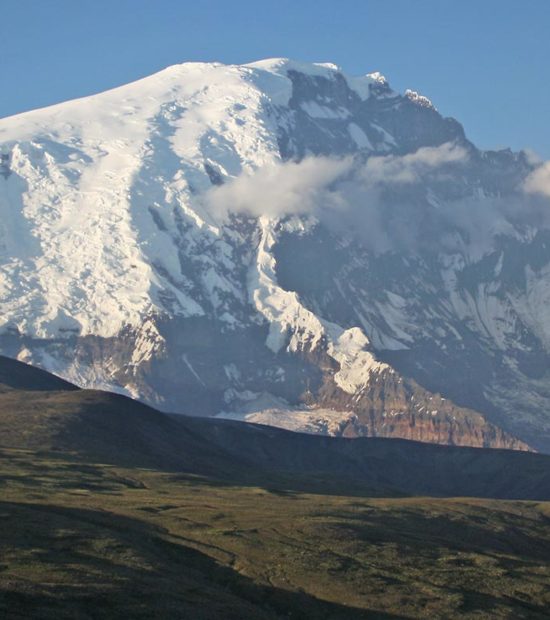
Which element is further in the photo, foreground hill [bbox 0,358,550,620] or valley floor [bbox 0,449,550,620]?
valley floor [bbox 0,449,550,620]

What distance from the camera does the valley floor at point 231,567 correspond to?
126250 mm

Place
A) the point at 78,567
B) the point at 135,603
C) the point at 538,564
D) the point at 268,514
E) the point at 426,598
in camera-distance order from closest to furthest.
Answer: the point at 135,603
the point at 78,567
the point at 426,598
the point at 538,564
the point at 268,514

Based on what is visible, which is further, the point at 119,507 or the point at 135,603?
the point at 119,507

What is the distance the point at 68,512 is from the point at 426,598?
43.1 m

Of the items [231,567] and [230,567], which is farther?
[231,567]

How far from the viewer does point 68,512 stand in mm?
170750

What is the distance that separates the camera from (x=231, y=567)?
495ft

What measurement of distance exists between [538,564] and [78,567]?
6683 cm

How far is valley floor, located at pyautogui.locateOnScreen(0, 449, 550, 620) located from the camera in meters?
126

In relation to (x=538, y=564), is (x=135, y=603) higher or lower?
lower

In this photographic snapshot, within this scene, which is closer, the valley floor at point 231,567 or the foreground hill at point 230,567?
Answer: the foreground hill at point 230,567

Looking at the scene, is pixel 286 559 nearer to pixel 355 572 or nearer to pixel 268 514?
pixel 355 572

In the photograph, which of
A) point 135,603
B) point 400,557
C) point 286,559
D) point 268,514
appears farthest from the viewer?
point 268,514

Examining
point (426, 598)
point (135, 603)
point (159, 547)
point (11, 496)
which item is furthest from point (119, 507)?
point (135, 603)
